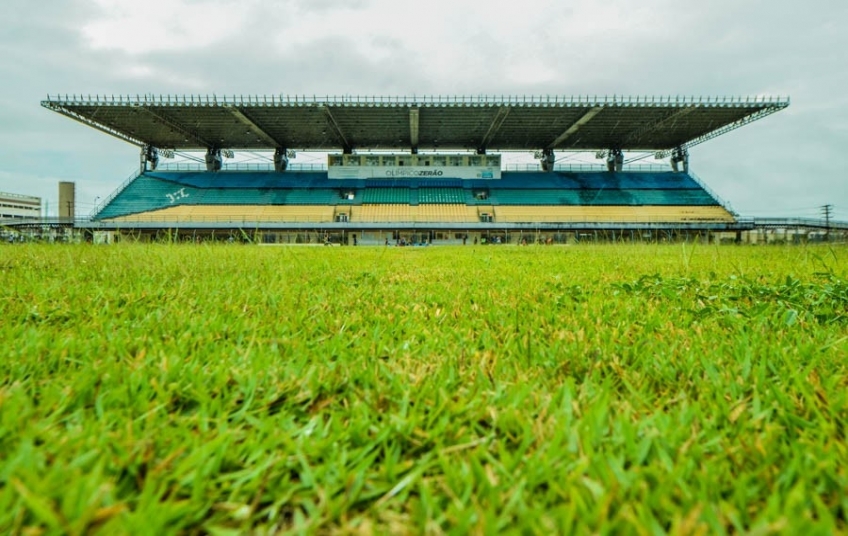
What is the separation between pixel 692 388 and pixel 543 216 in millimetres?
36373

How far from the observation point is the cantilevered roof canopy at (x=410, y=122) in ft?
96.6

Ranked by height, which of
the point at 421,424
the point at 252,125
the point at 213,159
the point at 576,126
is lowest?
the point at 421,424

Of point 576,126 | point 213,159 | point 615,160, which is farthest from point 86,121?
point 615,160

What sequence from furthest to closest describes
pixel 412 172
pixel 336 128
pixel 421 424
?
pixel 412 172
pixel 336 128
pixel 421 424

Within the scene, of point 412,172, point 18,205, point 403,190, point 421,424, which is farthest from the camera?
point 18,205

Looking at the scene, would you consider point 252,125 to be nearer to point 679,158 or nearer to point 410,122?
point 410,122

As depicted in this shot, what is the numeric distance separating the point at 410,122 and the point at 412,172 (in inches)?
311

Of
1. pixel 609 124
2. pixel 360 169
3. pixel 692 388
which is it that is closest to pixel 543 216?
pixel 609 124

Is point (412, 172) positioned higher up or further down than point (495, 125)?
further down

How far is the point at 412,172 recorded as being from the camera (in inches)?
1580

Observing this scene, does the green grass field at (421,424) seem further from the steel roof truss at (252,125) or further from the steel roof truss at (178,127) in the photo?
the steel roof truss at (178,127)

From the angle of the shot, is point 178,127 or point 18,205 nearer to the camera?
point 178,127

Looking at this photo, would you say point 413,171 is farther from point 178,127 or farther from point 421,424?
point 421,424

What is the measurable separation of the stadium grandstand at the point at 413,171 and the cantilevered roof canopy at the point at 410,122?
157 millimetres
